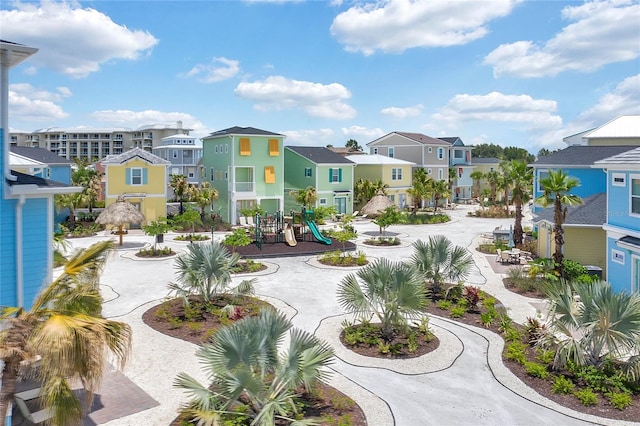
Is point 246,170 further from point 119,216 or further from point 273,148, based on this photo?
point 119,216

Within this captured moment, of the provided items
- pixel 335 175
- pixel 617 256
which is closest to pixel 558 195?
pixel 617 256

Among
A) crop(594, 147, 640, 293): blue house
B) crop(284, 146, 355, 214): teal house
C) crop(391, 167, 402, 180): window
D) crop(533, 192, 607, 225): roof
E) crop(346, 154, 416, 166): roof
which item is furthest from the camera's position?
crop(391, 167, 402, 180): window

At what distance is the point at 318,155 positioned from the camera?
164 ft

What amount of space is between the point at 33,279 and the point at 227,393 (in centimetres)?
478

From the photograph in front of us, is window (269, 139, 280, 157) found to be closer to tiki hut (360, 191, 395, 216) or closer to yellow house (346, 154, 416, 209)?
tiki hut (360, 191, 395, 216)

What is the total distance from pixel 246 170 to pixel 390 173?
16769mm

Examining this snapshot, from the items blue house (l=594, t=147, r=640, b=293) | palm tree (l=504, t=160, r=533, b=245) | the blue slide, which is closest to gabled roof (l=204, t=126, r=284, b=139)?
the blue slide

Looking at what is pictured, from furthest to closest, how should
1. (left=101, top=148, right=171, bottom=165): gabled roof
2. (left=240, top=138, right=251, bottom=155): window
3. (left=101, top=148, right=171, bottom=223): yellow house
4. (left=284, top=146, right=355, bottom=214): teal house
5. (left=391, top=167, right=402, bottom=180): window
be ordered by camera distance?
1. (left=391, top=167, right=402, bottom=180): window
2. (left=284, top=146, right=355, bottom=214): teal house
3. (left=240, top=138, right=251, bottom=155): window
4. (left=101, top=148, right=171, bottom=223): yellow house
5. (left=101, top=148, right=171, bottom=165): gabled roof

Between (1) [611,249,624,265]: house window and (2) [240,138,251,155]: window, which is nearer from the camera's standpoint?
(1) [611,249,624,265]: house window

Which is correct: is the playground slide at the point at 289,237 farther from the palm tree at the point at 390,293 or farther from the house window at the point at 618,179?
the house window at the point at 618,179

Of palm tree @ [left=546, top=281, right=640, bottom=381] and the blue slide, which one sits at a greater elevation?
the blue slide

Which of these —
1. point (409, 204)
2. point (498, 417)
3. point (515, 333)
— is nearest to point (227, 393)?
point (498, 417)

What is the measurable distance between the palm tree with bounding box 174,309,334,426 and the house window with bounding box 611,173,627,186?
46.5ft

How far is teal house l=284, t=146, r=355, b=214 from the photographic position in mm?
47500
